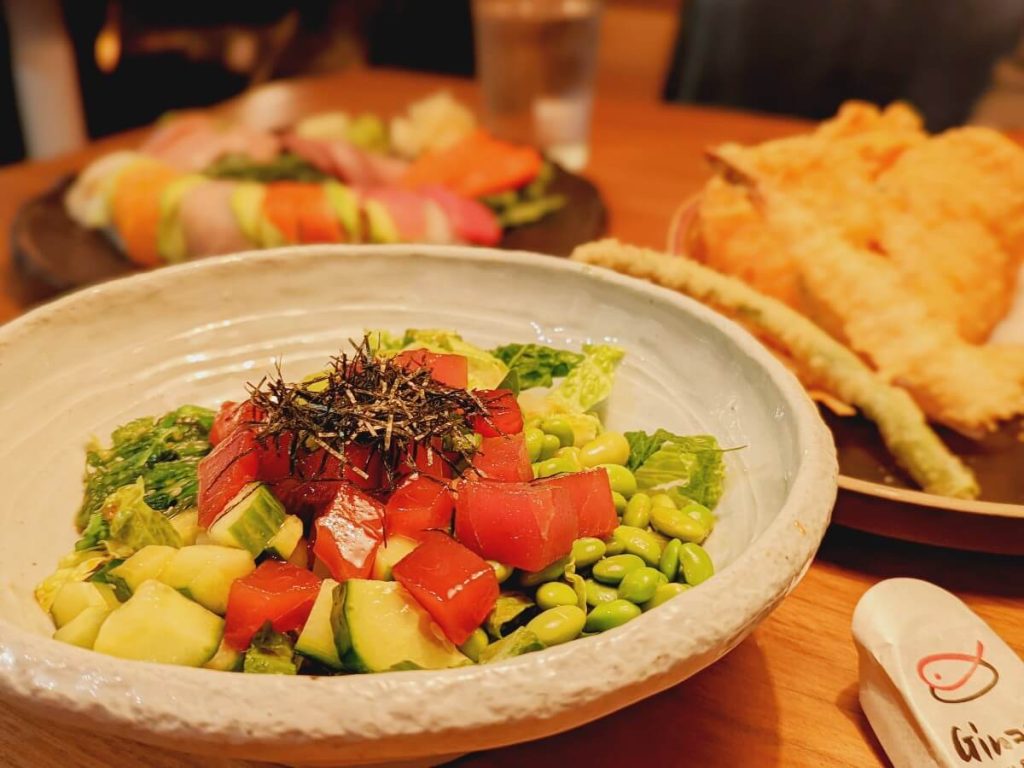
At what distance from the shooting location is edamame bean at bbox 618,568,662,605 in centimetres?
118

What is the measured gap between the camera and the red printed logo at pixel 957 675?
1.12 m

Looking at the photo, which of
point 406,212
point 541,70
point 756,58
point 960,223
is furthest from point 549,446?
point 756,58

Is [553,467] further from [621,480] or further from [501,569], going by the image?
[501,569]

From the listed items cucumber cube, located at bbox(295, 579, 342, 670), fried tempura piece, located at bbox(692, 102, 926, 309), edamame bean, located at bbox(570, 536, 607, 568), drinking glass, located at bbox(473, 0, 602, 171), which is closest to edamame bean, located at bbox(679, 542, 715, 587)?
edamame bean, located at bbox(570, 536, 607, 568)

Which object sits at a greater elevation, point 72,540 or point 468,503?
point 468,503

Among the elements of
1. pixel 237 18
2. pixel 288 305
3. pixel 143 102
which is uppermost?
pixel 288 305

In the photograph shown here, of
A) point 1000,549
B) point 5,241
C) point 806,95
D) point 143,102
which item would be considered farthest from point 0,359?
point 143,102

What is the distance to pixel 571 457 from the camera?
1.40 metres

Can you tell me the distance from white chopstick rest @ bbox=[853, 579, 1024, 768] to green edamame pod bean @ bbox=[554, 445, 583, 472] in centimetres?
45

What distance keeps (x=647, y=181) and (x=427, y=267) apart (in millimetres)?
2041

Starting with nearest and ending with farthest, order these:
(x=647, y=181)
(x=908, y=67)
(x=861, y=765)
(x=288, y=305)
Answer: (x=861, y=765) < (x=288, y=305) < (x=647, y=181) < (x=908, y=67)

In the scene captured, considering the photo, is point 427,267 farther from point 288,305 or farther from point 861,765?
point 861,765

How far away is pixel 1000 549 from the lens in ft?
4.66

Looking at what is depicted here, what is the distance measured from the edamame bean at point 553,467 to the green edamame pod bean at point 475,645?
1.02ft
